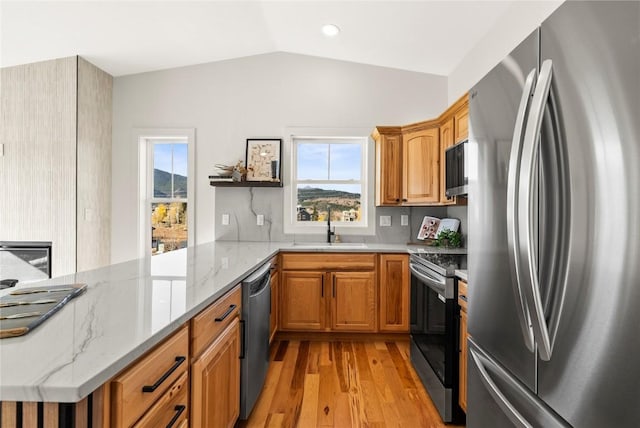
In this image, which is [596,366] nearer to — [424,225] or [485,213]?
[485,213]

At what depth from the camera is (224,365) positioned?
4.79 ft

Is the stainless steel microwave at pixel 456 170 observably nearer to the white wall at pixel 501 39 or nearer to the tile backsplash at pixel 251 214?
the white wall at pixel 501 39

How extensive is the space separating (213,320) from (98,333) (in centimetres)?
52

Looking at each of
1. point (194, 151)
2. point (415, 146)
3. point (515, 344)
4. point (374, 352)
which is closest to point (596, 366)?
point (515, 344)

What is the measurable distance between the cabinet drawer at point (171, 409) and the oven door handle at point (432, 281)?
1.47m

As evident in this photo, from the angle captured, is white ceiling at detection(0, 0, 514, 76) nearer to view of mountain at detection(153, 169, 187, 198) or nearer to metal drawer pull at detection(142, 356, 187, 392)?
view of mountain at detection(153, 169, 187, 198)

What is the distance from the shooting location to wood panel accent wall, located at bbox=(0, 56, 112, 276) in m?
3.22

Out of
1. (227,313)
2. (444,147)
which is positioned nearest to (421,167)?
(444,147)

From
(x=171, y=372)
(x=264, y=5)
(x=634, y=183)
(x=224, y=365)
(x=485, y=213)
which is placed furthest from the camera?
(x=264, y=5)

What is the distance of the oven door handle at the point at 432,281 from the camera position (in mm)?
1973

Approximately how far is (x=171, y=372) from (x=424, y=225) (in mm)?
3003

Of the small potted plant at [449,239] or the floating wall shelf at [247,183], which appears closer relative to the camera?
the small potted plant at [449,239]

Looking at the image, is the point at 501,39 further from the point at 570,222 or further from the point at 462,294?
the point at 570,222

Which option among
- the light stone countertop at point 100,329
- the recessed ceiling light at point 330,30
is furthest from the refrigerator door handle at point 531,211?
the recessed ceiling light at point 330,30
